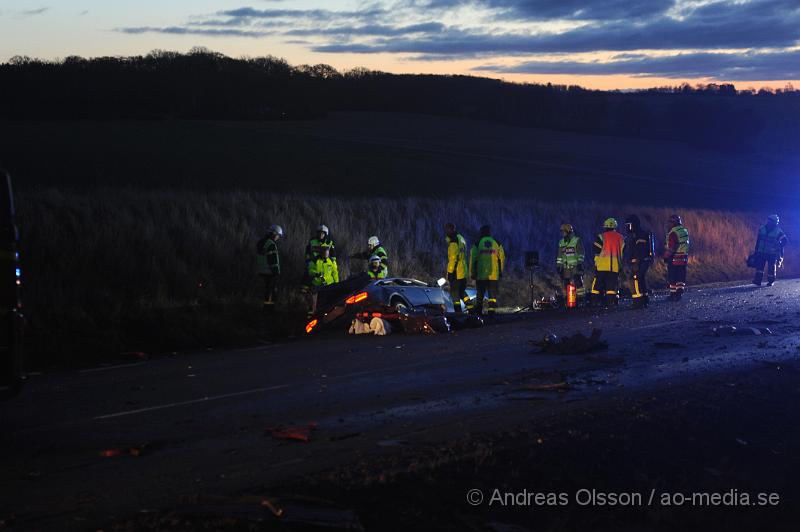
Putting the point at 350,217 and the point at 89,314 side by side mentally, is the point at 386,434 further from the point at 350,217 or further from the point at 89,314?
the point at 350,217

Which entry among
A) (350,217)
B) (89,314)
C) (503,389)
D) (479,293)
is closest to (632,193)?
(350,217)

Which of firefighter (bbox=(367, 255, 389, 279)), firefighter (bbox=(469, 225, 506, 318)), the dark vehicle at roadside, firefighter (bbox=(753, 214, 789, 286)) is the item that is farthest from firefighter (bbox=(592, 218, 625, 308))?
the dark vehicle at roadside

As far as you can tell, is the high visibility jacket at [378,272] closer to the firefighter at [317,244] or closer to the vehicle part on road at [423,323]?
the firefighter at [317,244]

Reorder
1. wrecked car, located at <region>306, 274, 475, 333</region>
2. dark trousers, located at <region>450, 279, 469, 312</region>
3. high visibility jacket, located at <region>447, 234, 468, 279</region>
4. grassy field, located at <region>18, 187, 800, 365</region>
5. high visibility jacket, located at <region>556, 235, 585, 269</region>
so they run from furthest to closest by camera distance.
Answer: high visibility jacket, located at <region>556, 235, 585, 269</region>
dark trousers, located at <region>450, 279, 469, 312</region>
high visibility jacket, located at <region>447, 234, 468, 279</region>
grassy field, located at <region>18, 187, 800, 365</region>
wrecked car, located at <region>306, 274, 475, 333</region>

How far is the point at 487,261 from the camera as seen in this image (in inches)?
818

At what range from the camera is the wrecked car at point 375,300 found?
1727cm

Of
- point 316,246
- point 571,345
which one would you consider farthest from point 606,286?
point 571,345

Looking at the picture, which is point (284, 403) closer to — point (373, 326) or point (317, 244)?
point (373, 326)

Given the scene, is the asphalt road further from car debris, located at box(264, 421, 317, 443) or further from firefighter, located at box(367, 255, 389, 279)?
firefighter, located at box(367, 255, 389, 279)

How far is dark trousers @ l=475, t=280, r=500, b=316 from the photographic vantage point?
2045 cm

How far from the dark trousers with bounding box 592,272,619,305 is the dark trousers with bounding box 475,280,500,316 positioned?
2.95m

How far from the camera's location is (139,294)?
20.6 m

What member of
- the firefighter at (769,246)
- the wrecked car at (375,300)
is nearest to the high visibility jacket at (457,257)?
the wrecked car at (375,300)

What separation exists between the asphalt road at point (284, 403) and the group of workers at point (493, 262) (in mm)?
2906
